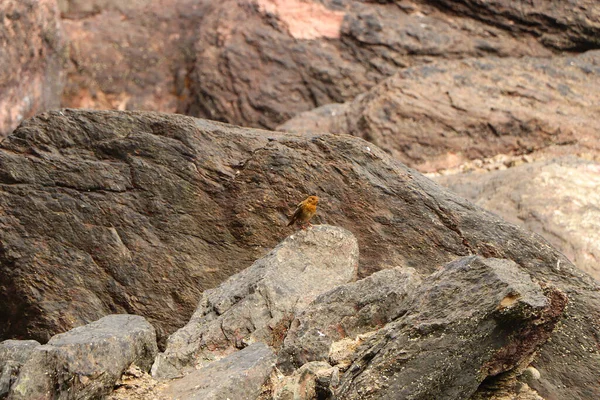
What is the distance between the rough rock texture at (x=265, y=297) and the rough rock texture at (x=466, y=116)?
531 centimetres

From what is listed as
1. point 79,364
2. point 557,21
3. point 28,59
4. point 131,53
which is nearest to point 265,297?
point 79,364

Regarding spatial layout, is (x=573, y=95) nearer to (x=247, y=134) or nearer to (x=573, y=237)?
(x=573, y=237)

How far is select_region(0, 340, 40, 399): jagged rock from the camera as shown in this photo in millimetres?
4793

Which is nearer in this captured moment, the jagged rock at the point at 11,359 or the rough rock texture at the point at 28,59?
the jagged rock at the point at 11,359

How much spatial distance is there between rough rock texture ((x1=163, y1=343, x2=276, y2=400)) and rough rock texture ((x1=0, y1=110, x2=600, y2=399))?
1697mm

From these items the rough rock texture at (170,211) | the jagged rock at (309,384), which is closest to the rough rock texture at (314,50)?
the rough rock texture at (170,211)

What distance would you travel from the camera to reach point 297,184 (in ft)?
23.9

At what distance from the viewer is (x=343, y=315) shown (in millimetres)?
5633

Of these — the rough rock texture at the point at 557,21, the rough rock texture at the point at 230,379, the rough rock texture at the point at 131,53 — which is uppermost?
the rough rock texture at the point at 230,379

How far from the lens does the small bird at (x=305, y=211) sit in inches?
267

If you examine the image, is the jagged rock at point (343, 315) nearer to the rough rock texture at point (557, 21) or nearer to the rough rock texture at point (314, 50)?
the rough rock texture at point (314, 50)

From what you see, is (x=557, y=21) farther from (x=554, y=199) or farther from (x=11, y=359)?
(x=11, y=359)

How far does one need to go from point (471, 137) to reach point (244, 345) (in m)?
6.80

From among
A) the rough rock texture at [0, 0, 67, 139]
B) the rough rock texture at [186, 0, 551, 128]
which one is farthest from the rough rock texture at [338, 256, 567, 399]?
the rough rock texture at [0, 0, 67, 139]
